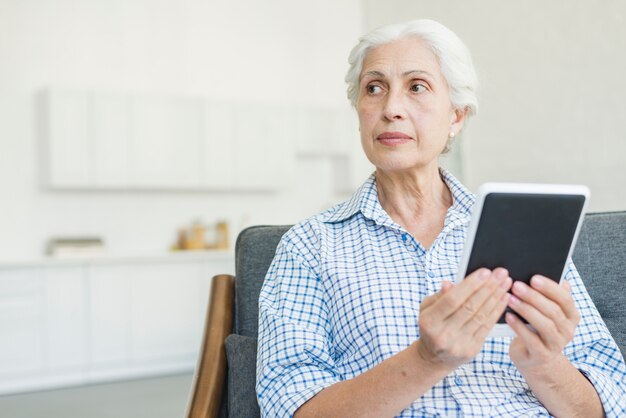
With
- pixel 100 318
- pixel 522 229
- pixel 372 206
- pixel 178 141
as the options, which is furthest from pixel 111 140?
pixel 522 229

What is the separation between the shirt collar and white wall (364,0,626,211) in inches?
113

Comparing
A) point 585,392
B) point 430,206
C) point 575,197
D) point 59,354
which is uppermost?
point 575,197

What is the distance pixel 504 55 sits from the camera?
496cm

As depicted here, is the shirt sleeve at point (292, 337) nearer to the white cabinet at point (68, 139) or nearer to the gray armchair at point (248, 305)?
the gray armchair at point (248, 305)

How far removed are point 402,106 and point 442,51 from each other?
149mm

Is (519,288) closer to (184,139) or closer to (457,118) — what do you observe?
(457,118)

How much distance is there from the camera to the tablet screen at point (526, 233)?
103 cm

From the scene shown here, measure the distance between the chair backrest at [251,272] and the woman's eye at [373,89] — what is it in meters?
0.40

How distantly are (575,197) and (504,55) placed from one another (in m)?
4.13

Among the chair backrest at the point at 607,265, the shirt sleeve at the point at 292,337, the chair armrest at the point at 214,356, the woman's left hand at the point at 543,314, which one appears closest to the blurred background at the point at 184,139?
the chair armrest at the point at 214,356

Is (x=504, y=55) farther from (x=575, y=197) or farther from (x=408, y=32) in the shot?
(x=575, y=197)

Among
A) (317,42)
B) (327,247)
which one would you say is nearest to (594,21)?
(317,42)

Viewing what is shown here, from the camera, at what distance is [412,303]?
1.35 meters

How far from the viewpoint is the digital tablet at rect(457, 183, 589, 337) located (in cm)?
102
